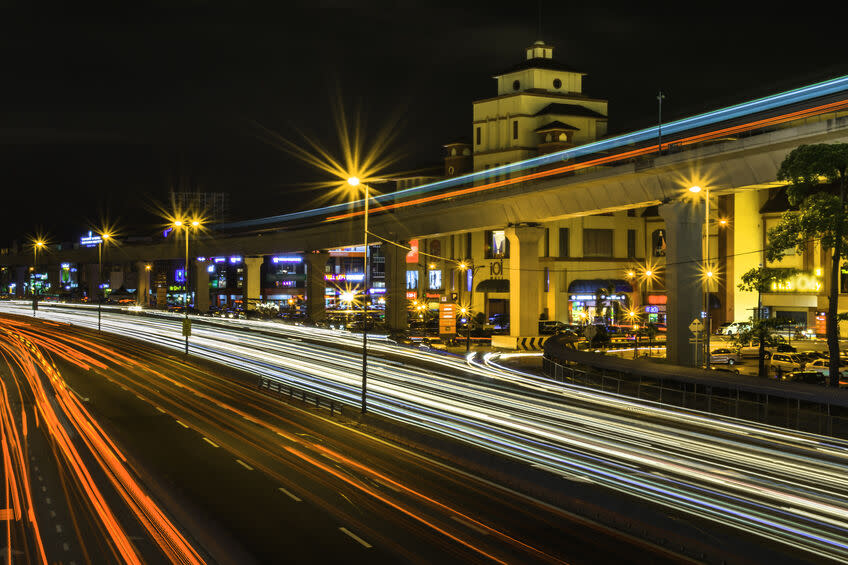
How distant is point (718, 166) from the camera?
136 ft

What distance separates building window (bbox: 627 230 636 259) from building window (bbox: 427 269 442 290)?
1028 inches

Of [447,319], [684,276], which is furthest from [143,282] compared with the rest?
[684,276]

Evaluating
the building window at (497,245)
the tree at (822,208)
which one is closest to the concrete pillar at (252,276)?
the building window at (497,245)

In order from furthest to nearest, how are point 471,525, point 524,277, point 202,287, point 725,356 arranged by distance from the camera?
point 202,287, point 524,277, point 725,356, point 471,525

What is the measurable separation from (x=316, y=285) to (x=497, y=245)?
21.5 m

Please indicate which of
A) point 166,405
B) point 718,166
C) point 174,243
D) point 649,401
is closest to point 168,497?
point 166,405

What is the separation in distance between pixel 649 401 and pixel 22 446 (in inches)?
938

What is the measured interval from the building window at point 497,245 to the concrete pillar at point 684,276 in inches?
2064

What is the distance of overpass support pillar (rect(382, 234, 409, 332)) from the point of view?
268ft

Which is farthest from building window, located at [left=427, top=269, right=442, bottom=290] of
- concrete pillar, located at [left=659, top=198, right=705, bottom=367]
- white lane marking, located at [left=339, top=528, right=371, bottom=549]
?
white lane marking, located at [left=339, top=528, right=371, bottom=549]

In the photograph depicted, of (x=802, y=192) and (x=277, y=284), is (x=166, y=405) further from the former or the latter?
(x=277, y=284)

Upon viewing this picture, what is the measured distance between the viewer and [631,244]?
319ft

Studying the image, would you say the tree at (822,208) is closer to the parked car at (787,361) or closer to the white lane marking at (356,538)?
the parked car at (787,361)

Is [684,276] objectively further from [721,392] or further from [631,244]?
[631,244]
